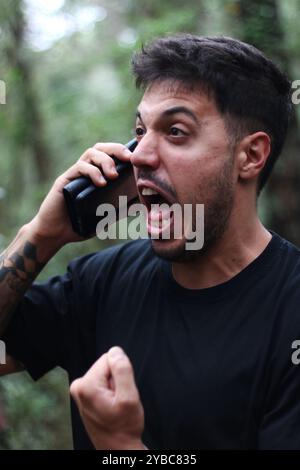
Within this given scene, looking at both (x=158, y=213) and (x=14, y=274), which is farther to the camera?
(x=14, y=274)

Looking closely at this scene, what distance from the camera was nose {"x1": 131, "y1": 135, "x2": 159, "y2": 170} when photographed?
2.35 meters

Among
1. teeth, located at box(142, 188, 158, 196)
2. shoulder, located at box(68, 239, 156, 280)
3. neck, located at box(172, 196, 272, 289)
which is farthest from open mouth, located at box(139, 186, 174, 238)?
shoulder, located at box(68, 239, 156, 280)

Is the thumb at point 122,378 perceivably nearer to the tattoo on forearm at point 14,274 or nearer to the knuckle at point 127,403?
the knuckle at point 127,403

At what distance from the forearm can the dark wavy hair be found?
765mm

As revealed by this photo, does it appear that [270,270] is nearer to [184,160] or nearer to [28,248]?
[184,160]

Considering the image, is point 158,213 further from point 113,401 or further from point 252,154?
point 113,401

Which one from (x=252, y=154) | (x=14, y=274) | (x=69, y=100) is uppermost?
(x=69, y=100)

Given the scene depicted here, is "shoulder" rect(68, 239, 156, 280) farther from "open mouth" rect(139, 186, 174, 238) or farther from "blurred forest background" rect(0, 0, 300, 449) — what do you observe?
"blurred forest background" rect(0, 0, 300, 449)

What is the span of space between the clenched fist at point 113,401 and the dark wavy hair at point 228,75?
3.22 ft

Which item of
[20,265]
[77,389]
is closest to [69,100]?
[20,265]

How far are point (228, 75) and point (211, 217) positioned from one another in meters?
0.51

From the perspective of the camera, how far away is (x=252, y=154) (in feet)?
8.16

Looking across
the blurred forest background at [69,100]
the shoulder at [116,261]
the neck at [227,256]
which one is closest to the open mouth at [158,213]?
the neck at [227,256]

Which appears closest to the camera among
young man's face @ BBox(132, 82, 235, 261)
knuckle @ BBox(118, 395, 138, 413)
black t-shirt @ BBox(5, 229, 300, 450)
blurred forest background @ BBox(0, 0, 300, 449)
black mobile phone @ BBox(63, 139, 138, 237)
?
knuckle @ BBox(118, 395, 138, 413)
